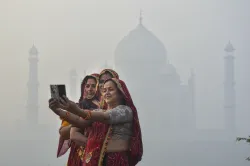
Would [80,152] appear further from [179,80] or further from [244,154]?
[179,80]

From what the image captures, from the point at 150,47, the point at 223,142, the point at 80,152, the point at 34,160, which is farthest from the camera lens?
A: the point at 150,47

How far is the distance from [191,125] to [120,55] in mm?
7751

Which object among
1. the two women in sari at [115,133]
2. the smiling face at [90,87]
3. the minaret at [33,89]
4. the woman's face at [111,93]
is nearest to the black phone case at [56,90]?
the two women in sari at [115,133]

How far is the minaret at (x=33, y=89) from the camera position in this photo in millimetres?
39812

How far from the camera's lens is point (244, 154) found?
36.8m

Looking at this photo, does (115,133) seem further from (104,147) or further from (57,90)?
(57,90)

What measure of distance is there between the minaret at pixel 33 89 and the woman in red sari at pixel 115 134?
1432 inches

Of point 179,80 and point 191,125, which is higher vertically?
point 179,80

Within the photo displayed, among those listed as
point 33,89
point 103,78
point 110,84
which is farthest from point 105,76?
point 33,89

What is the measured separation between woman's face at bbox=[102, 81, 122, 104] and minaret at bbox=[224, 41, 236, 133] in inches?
1552

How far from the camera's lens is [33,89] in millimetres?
39875

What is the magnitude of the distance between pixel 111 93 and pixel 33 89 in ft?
120

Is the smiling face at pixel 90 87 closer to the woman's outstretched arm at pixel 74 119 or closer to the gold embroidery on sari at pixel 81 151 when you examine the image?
the gold embroidery on sari at pixel 81 151

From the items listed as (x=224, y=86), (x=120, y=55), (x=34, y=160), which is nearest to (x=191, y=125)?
(x=224, y=86)
